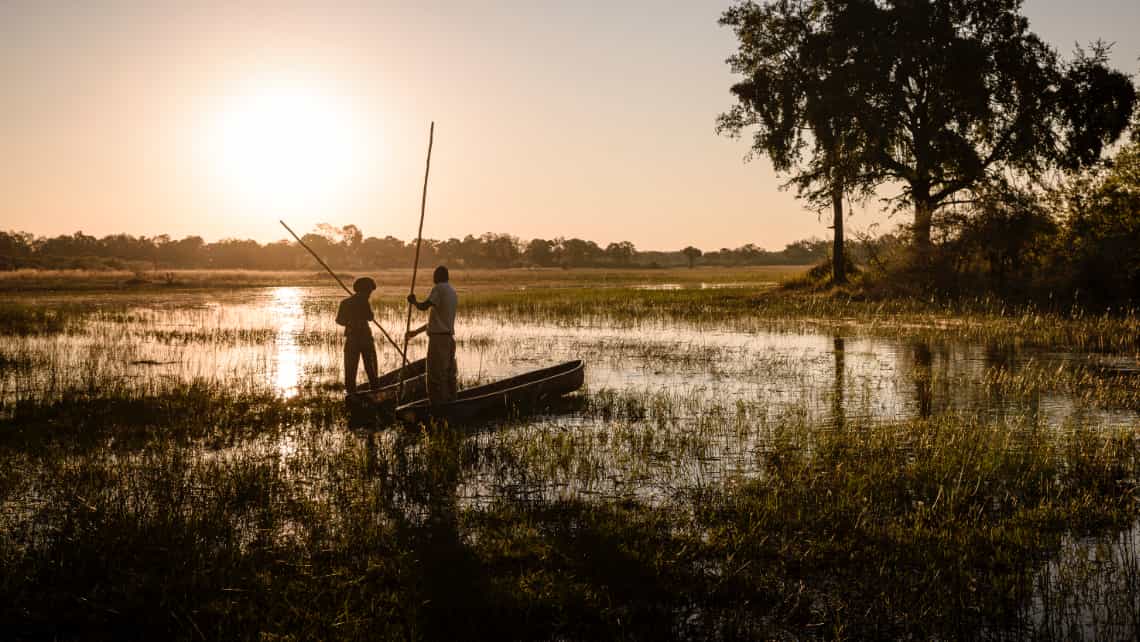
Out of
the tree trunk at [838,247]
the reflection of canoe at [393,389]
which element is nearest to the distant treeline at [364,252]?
the tree trunk at [838,247]

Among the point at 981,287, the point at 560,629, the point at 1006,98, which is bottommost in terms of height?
the point at 560,629

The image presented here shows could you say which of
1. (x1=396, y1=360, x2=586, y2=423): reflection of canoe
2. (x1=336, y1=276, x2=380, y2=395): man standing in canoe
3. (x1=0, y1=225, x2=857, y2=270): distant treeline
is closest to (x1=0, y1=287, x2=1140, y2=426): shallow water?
(x1=396, y1=360, x2=586, y2=423): reflection of canoe

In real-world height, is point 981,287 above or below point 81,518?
above

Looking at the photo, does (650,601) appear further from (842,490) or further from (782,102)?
(782,102)

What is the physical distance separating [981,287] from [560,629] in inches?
1288

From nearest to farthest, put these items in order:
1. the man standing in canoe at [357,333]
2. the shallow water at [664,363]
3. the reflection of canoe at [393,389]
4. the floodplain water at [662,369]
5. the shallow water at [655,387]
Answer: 1. the shallow water at [655,387]
2. the floodplain water at [662,369]
3. the reflection of canoe at [393,389]
4. the shallow water at [664,363]
5. the man standing in canoe at [357,333]

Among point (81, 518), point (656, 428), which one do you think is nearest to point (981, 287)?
point (656, 428)

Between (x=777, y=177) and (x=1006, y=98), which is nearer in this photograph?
(x=1006, y=98)

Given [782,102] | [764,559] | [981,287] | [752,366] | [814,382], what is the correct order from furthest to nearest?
[782,102]
[981,287]
[752,366]
[814,382]
[764,559]

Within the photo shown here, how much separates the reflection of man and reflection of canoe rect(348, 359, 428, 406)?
104cm

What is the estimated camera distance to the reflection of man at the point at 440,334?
38.6ft

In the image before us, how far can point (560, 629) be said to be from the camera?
5.32 meters

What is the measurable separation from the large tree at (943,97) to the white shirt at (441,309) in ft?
92.6

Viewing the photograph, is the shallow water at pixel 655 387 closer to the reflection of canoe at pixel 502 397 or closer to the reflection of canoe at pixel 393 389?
the reflection of canoe at pixel 502 397
